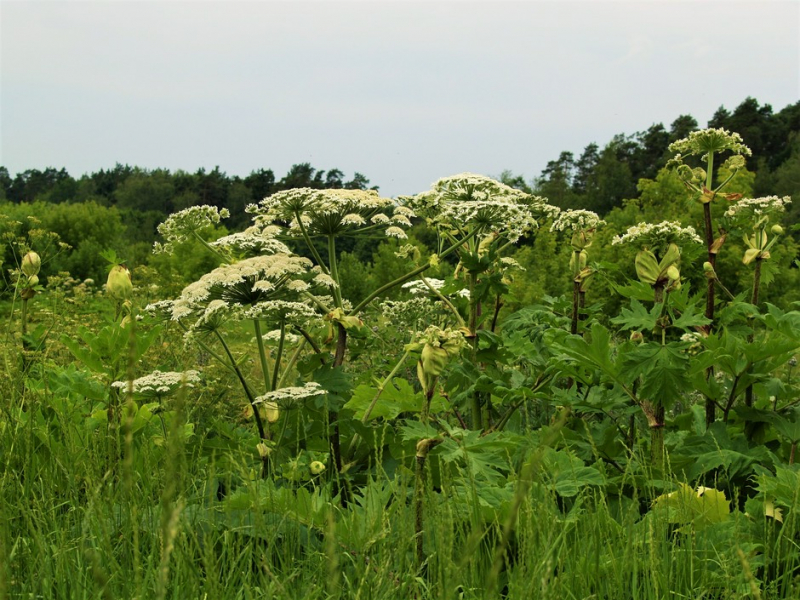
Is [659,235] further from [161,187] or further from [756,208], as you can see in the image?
[161,187]

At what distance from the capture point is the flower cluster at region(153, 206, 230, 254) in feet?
12.0

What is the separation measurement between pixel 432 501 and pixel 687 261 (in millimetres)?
2649

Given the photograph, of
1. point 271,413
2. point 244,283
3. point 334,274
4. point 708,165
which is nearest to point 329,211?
point 334,274

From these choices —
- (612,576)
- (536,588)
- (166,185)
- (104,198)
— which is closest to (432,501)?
(536,588)

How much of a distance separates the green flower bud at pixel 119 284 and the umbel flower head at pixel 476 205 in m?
1.64

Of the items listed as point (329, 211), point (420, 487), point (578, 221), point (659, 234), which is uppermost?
point (329, 211)

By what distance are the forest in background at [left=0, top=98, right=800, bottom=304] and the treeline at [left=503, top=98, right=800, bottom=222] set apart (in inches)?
2.5

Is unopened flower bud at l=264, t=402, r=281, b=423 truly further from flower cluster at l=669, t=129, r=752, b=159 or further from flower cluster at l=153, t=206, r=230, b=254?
flower cluster at l=669, t=129, r=752, b=159

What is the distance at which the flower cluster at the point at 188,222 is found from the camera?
366 centimetres

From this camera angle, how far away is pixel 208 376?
5855 millimetres

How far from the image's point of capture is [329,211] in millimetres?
3430

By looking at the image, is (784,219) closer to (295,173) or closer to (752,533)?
(752,533)

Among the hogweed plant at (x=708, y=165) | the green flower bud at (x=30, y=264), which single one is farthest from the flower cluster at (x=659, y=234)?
the green flower bud at (x=30, y=264)

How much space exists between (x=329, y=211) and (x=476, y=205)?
29.5 inches
